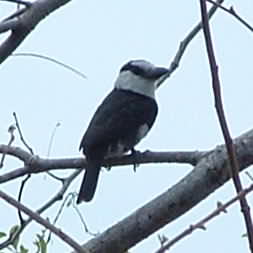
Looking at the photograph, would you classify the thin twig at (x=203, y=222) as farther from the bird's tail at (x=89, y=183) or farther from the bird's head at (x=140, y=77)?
the bird's head at (x=140, y=77)

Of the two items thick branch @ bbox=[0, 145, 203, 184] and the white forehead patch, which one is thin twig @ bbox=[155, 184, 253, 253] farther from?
the white forehead patch

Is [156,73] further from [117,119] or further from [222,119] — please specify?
[222,119]

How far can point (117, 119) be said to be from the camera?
125 inches

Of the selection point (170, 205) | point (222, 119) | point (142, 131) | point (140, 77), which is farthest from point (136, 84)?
point (222, 119)

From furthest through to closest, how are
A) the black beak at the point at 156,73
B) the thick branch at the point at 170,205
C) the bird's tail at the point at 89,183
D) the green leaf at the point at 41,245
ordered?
1. the black beak at the point at 156,73
2. the bird's tail at the point at 89,183
3. the green leaf at the point at 41,245
4. the thick branch at the point at 170,205

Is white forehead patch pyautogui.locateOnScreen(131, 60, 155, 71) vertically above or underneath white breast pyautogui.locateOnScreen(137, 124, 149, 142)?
above

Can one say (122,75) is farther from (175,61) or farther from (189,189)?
(189,189)

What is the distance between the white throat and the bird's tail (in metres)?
0.67

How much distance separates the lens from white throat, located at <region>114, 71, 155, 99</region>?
3576 millimetres

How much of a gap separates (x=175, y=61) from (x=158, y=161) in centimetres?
32

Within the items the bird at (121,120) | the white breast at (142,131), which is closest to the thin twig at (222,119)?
the bird at (121,120)

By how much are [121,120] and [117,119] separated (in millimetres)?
16

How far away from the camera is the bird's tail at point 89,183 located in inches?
116

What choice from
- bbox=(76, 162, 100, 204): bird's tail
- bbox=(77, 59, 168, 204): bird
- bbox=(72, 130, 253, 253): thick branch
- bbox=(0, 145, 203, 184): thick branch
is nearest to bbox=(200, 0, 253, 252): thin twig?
bbox=(72, 130, 253, 253): thick branch
